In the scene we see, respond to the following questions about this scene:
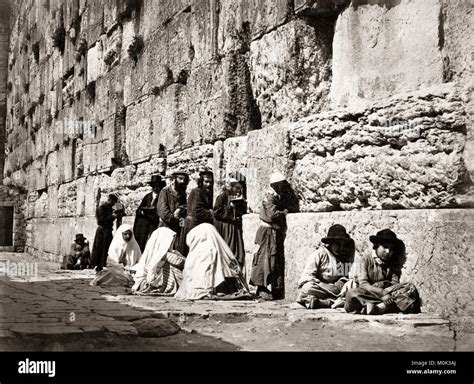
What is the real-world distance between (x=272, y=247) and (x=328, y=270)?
1005 millimetres

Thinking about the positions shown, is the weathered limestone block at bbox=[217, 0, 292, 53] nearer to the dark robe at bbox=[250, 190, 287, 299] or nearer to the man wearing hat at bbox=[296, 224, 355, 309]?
the dark robe at bbox=[250, 190, 287, 299]

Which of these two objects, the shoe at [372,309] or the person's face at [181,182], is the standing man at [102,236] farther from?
the shoe at [372,309]

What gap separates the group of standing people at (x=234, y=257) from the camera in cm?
551

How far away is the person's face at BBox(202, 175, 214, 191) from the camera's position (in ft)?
28.2

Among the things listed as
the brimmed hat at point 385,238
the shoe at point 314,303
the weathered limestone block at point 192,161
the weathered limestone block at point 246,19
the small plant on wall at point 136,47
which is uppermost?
the small plant on wall at point 136,47

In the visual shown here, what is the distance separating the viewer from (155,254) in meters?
7.73

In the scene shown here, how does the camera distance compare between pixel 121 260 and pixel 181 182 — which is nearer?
pixel 121 260

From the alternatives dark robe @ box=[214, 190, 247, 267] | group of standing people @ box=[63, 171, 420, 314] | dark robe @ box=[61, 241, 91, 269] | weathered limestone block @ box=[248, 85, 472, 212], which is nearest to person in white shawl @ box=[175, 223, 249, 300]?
group of standing people @ box=[63, 171, 420, 314]

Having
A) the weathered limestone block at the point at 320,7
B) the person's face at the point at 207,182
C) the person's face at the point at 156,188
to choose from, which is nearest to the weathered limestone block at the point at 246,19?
the weathered limestone block at the point at 320,7

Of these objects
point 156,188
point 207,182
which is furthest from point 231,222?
point 156,188

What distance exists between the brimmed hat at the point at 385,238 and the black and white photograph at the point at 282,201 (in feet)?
0.05

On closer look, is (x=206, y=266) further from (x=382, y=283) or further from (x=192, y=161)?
(x=192, y=161)

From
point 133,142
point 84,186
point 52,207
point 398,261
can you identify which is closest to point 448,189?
point 398,261
